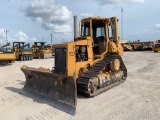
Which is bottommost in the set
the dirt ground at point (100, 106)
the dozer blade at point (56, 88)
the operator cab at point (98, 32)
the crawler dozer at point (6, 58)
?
the dirt ground at point (100, 106)

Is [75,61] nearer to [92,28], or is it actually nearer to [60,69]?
[60,69]

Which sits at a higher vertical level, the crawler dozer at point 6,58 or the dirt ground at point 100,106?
the crawler dozer at point 6,58

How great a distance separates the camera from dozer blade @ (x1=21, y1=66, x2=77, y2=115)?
21.1 ft

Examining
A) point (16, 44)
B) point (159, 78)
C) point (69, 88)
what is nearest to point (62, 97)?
point (69, 88)

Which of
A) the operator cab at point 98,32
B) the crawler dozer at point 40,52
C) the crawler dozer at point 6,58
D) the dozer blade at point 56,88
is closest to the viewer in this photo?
the dozer blade at point 56,88

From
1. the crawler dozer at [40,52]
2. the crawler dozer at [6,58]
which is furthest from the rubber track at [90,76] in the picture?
the crawler dozer at [40,52]

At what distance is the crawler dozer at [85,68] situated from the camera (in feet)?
22.8

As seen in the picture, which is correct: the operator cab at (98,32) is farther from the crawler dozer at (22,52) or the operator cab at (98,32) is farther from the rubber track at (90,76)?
the crawler dozer at (22,52)

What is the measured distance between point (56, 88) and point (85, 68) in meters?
1.52

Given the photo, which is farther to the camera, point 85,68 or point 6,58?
point 6,58

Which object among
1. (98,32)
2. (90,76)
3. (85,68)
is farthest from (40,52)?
(90,76)

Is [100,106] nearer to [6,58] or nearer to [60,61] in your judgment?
[60,61]

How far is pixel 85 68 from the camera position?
26.7 ft

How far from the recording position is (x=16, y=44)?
87.5 feet
